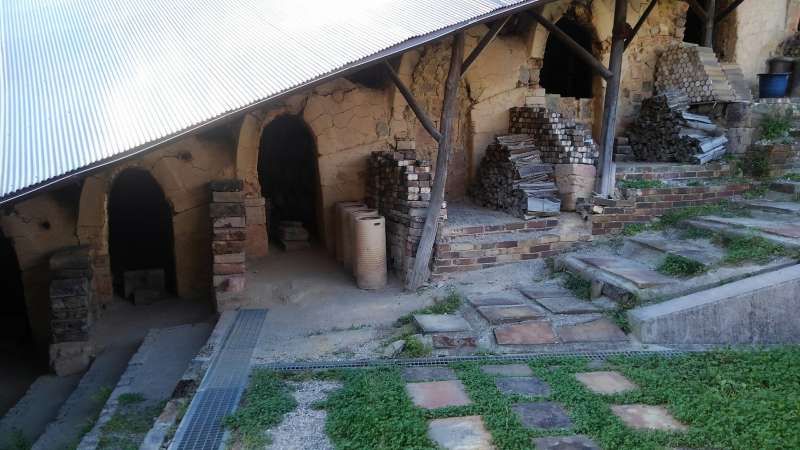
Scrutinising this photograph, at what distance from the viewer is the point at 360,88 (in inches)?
306

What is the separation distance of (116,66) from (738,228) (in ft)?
21.5

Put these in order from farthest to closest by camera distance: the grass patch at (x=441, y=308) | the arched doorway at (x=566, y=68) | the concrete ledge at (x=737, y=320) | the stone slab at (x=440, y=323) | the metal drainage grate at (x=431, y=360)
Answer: the arched doorway at (x=566, y=68), the grass patch at (x=441, y=308), the stone slab at (x=440, y=323), the concrete ledge at (x=737, y=320), the metal drainage grate at (x=431, y=360)

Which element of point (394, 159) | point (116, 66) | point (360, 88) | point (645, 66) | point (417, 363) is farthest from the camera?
point (645, 66)

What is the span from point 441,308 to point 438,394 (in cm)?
176

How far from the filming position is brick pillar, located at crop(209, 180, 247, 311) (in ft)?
20.7

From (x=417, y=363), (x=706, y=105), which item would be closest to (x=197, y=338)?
(x=417, y=363)

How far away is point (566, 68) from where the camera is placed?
36.8 feet

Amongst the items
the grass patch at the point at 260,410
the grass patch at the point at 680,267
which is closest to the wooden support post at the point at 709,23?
the grass patch at the point at 680,267

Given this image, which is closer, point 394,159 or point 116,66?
point 116,66

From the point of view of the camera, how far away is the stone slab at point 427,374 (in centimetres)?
419

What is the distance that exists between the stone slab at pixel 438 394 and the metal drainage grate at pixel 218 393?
1249 mm

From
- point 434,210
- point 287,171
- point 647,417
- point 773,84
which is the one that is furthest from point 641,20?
point 287,171

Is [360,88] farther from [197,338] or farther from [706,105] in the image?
[706,105]

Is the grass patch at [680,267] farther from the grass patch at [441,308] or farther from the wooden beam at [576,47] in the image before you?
the wooden beam at [576,47]
